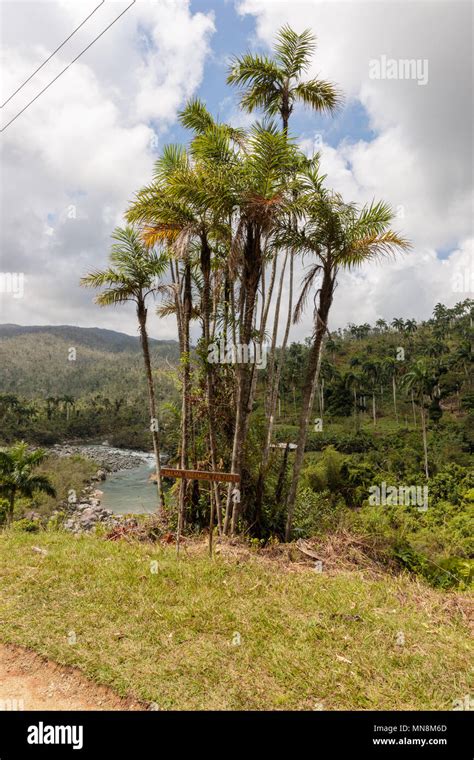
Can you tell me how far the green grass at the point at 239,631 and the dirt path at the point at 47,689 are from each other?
0.09m

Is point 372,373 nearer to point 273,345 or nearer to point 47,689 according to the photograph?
point 273,345

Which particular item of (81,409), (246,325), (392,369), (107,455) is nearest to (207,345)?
(246,325)

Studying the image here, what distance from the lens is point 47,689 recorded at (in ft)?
12.5

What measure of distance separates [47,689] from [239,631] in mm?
1835

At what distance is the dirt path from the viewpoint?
3.58 metres

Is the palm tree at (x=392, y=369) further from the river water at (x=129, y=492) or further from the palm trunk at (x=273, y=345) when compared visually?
the palm trunk at (x=273, y=345)

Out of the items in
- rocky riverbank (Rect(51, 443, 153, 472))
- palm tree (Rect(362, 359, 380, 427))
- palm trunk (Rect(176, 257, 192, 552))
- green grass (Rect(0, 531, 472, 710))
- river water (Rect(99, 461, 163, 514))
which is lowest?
river water (Rect(99, 461, 163, 514))

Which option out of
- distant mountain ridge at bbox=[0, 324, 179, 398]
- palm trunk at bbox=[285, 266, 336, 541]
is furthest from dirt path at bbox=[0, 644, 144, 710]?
distant mountain ridge at bbox=[0, 324, 179, 398]

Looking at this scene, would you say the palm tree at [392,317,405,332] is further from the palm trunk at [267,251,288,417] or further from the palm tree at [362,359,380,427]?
the palm trunk at [267,251,288,417]

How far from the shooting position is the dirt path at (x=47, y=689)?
11.7ft

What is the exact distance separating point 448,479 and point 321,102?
2889 cm

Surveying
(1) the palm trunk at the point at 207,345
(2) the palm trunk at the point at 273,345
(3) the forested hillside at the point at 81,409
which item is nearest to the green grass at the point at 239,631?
(1) the palm trunk at the point at 207,345

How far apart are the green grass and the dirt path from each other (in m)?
0.09
